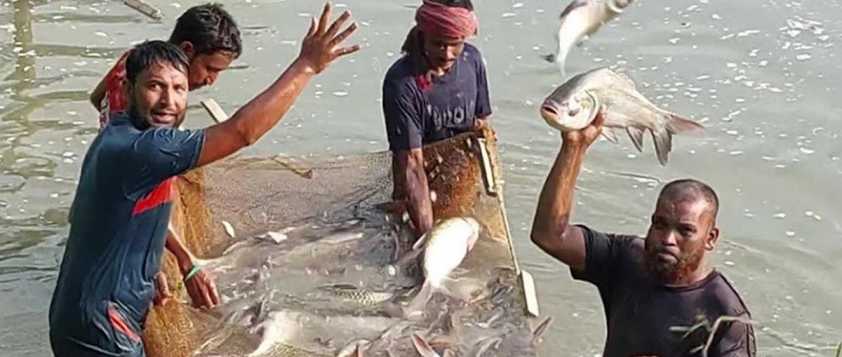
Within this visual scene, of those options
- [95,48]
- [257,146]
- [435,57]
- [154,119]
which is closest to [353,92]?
[257,146]

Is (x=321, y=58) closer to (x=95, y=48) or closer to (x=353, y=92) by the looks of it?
(x=353, y=92)

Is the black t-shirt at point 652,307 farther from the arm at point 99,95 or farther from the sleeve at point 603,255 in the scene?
the arm at point 99,95

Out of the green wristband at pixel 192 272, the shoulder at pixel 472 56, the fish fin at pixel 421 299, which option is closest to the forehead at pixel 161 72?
the green wristband at pixel 192 272

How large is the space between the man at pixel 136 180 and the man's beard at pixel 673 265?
125 centimetres

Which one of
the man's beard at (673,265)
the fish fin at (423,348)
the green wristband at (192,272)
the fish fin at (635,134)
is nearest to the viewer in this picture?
the man's beard at (673,265)

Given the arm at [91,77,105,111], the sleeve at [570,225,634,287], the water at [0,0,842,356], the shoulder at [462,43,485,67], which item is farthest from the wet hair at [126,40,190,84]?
the water at [0,0,842,356]

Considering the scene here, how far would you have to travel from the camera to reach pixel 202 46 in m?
5.64

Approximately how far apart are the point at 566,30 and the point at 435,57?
134cm

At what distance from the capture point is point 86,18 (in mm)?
12156

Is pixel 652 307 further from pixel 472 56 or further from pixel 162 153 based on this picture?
pixel 472 56

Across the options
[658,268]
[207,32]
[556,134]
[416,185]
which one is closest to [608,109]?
[658,268]

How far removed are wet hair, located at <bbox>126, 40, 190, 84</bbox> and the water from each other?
2747 millimetres

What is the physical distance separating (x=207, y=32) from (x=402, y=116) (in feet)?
4.47

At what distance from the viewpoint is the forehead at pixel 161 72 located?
457 cm
